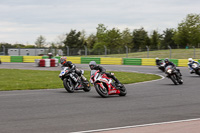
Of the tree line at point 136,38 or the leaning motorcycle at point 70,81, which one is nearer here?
the leaning motorcycle at point 70,81

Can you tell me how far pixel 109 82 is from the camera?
11.7 metres

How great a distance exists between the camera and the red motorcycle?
1150cm

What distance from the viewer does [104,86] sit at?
11.8 metres

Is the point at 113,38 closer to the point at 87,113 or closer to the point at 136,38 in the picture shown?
the point at 136,38

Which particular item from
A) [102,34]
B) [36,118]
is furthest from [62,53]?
[102,34]

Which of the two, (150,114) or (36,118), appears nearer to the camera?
(36,118)

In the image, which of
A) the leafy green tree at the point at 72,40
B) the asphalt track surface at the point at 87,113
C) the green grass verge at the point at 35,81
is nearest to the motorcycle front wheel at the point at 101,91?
the asphalt track surface at the point at 87,113

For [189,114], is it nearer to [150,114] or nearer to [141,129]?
[150,114]

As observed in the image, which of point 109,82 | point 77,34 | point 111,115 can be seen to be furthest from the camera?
point 77,34

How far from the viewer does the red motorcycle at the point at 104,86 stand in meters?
11.5

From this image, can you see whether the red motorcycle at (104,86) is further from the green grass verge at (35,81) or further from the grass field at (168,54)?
the grass field at (168,54)

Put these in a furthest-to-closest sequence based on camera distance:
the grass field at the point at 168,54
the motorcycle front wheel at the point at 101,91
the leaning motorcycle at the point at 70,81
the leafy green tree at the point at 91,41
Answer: the leafy green tree at the point at 91,41
the grass field at the point at 168,54
the leaning motorcycle at the point at 70,81
the motorcycle front wheel at the point at 101,91

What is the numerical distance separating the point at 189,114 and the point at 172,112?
426mm

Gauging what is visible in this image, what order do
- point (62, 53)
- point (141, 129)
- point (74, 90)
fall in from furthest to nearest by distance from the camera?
point (62, 53), point (74, 90), point (141, 129)
